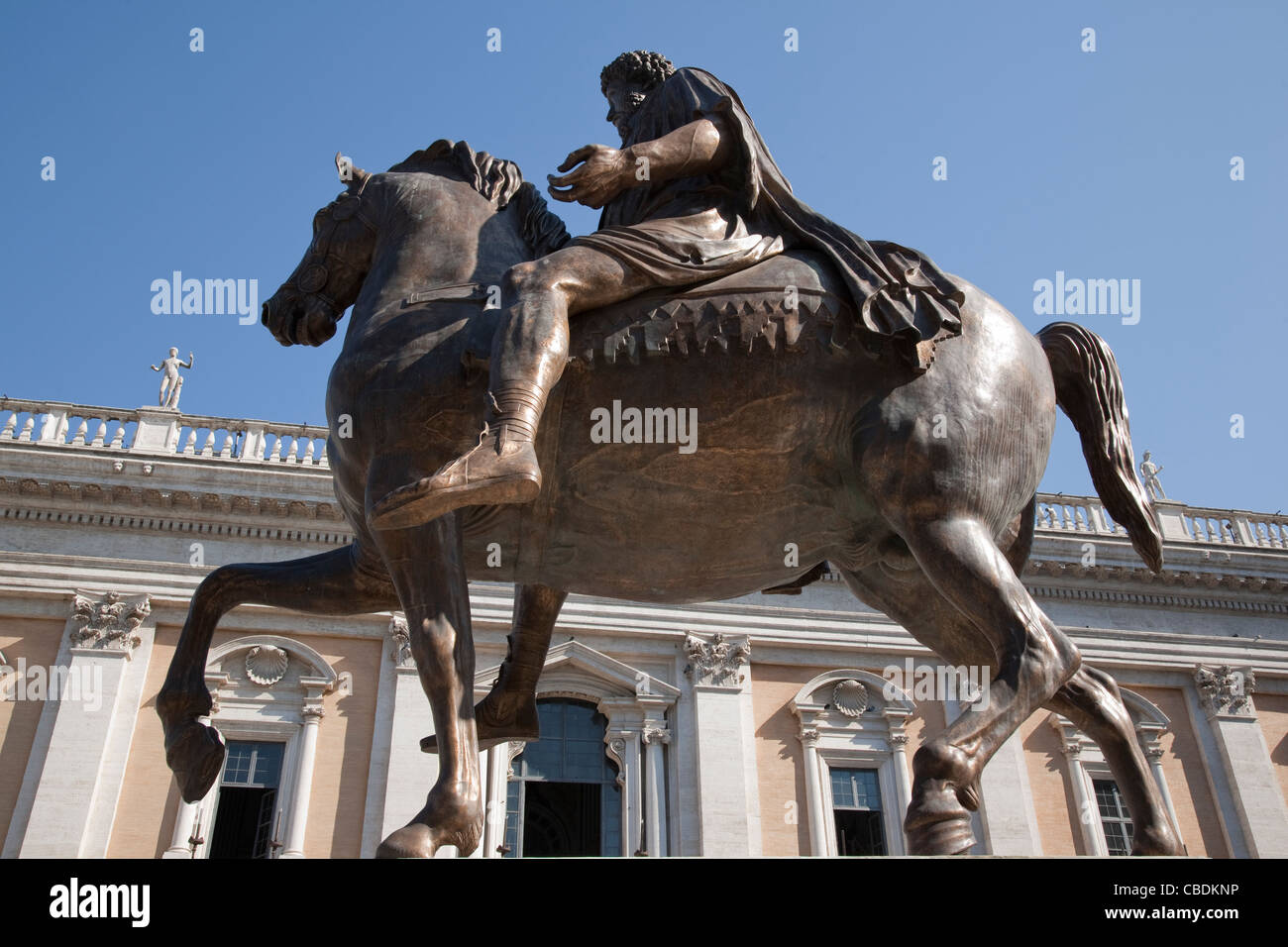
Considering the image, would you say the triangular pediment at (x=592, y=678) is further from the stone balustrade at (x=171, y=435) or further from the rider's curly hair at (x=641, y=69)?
the rider's curly hair at (x=641, y=69)

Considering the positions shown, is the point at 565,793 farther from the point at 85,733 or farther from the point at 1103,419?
the point at 1103,419

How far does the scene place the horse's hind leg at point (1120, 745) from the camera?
137 inches

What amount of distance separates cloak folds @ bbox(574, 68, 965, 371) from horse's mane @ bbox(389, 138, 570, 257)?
21 centimetres

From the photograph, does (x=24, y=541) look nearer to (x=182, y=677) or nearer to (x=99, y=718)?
(x=99, y=718)

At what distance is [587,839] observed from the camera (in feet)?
54.0

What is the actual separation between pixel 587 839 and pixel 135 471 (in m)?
A: 7.97

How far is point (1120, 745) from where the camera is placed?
3.62 meters

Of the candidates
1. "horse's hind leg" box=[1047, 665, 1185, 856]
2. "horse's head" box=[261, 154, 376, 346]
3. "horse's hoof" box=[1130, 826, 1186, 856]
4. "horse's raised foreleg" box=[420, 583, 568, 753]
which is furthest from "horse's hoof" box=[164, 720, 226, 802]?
"horse's hoof" box=[1130, 826, 1186, 856]

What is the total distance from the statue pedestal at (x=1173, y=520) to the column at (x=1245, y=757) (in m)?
2.36

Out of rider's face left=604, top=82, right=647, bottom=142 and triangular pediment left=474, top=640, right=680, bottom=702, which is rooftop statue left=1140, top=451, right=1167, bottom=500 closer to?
triangular pediment left=474, top=640, right=680, bottom=702

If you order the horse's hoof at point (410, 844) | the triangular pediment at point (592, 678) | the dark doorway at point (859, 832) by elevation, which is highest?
the triangular pediment at point (592, 678)

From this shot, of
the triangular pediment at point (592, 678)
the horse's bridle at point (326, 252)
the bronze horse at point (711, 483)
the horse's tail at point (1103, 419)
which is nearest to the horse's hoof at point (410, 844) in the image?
the bronze horse at point (711, 483)

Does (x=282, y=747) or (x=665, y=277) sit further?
(x=282, y=747)
